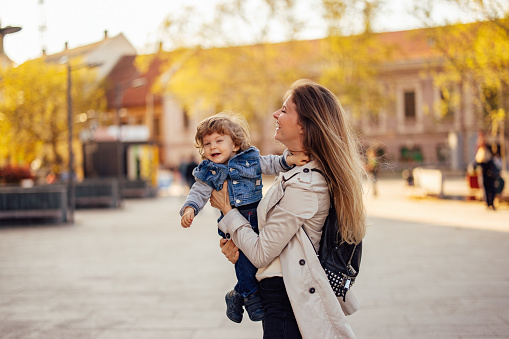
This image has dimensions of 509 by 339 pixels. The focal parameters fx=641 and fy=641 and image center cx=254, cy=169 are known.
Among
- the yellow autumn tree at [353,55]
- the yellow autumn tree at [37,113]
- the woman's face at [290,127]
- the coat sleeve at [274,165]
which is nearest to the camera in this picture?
the woman's face at [290,127]

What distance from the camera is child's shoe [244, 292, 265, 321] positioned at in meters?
2.93

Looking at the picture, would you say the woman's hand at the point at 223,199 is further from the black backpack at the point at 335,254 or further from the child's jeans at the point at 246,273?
the black backpack at the point at 335,254

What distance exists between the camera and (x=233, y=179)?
2.96m

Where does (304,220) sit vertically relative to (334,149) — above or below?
below

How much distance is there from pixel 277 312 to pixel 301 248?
1.03 ft

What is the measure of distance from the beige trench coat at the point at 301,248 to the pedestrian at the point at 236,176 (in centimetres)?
14

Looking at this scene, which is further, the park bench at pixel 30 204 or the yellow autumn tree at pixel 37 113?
the yellow autumn tree at pixel 37 113

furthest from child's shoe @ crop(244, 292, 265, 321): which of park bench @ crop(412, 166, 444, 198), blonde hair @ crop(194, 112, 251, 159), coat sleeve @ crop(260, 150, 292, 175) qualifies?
park bench @ crop(412, 166, 444, 198)

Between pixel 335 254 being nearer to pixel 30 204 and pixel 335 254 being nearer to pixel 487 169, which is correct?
pixel 487 169

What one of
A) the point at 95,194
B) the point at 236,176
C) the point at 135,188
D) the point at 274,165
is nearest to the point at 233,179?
the point at 236,176

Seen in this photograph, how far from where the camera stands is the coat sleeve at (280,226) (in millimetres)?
2770

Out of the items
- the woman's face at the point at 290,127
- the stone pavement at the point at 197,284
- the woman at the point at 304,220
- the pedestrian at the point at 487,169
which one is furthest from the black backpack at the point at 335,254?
the pedestrian at the point at 487,169

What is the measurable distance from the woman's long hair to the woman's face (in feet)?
0.08

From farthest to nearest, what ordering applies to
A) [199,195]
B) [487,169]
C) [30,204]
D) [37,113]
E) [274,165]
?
[37,113]
[30,204]
[487,169]
[274,165]
[199,195]
